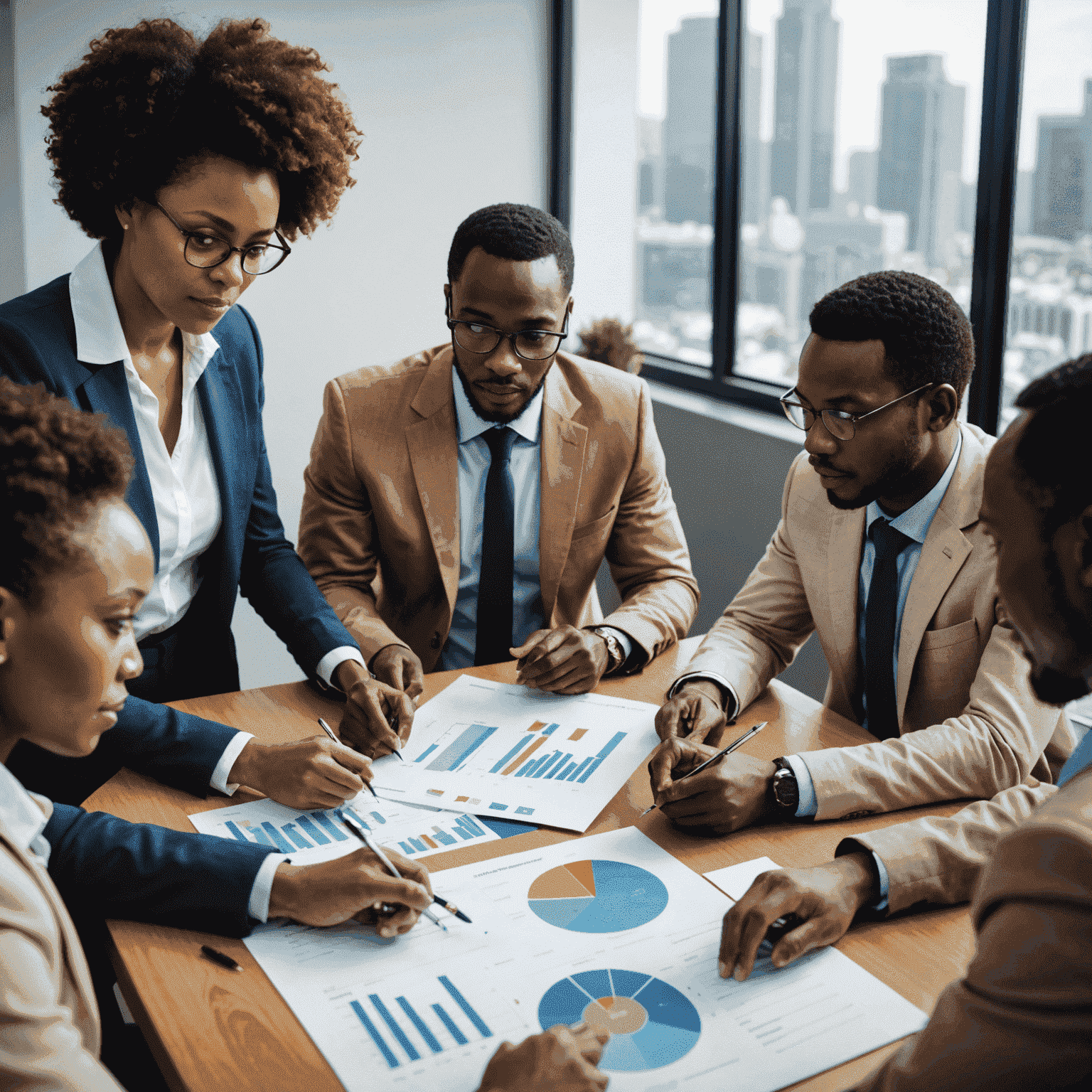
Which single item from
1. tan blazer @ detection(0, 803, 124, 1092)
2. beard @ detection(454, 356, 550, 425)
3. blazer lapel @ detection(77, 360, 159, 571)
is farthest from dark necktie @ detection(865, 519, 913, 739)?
tan blazer @ detection(0, 803, 124, 1092)

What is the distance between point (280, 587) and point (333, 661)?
0.24 metres

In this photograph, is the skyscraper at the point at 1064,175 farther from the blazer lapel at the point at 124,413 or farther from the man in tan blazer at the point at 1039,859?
the blazer lapel at the point at 124,413

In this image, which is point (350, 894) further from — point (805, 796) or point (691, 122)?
point (691, 122)

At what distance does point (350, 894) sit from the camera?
121 centimetres

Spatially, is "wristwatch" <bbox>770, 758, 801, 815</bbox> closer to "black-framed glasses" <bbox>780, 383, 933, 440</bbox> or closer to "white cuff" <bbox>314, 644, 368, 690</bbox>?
"black-framed glasses" <bbox>780, 383, 933, 440</bbox>

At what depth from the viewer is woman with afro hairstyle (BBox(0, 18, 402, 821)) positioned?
1.70m

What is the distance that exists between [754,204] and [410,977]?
3.08 meters

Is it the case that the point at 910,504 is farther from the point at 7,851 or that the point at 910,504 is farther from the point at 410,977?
the point at 7,851

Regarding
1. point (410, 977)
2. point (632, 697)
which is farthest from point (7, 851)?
point (632, 697)

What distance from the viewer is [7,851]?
3.13 feet

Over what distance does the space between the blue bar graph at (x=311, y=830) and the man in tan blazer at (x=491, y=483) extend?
69 cm

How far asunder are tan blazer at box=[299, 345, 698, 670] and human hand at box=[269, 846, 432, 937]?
3.16ft

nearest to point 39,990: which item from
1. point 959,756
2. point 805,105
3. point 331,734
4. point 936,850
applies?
point 331,734

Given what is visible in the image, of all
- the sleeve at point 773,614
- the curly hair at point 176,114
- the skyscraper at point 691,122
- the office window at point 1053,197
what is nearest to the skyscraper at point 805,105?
the skyscraper at point 691,122
